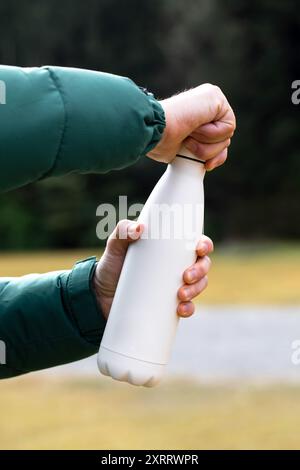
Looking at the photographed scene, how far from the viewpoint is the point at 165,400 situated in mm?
3500

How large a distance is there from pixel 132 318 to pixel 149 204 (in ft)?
0.55

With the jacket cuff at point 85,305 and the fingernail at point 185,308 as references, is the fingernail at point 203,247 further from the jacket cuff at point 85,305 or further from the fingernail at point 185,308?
the jacket cuff at point 85,305

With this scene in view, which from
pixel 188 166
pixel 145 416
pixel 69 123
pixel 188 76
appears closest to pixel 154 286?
pixel 188 166

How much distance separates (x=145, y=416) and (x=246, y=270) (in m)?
6.51

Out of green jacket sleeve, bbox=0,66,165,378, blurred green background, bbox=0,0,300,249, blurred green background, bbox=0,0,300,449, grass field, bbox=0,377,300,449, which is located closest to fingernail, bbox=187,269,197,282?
green jacket sleeve, bbox=0,66,165,378

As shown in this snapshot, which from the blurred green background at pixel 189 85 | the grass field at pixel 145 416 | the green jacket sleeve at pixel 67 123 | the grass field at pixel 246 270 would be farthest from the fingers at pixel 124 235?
the blurred green background at pixel 189 85

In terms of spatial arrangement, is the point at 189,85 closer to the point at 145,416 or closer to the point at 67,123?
the point at 145,416

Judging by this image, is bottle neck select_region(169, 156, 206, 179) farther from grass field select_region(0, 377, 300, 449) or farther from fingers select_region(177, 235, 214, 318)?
grass field select_region(0, 377, 300, 449)

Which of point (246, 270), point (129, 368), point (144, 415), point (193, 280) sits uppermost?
point (193, 280)

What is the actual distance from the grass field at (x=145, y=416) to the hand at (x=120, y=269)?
1.70m

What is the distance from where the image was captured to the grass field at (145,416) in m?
2.91

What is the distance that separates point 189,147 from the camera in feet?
3.64

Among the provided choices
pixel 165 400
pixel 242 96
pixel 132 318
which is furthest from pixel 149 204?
pixel 242 96

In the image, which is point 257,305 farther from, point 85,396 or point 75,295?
point 75,295
